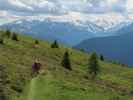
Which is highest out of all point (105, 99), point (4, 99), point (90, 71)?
point (105, 99)

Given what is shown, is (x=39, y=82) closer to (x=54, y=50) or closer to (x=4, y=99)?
(x=4, y=99)

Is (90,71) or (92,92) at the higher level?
(92,92)

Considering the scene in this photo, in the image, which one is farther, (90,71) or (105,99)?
(90,71)

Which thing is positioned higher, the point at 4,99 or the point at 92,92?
the point at 92,92

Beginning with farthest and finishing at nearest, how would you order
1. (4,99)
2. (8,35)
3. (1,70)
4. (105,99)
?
1. (8,35)
2. (1,70)
3. (4,99)
4. (105,99)

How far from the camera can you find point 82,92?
6203mm

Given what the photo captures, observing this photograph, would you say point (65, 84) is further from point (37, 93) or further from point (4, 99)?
point (4, 99)

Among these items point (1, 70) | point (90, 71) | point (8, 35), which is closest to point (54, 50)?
point (8, 35)

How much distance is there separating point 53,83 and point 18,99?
41.5 inches

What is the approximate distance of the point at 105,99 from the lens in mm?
6008

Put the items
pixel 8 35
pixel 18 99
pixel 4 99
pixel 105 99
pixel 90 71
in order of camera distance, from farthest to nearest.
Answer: pixel 8 35 → pixel 90 71 → pixel 4 99 → pixel 18 99 → pixel 105 99

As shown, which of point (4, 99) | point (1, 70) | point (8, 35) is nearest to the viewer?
point (4, 99)

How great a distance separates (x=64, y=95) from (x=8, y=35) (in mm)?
114784

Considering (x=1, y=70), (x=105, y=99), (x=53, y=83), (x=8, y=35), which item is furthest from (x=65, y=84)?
(x=8, y=35)
